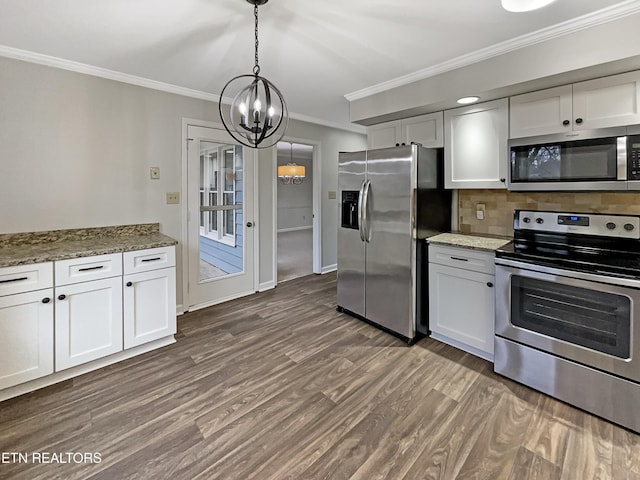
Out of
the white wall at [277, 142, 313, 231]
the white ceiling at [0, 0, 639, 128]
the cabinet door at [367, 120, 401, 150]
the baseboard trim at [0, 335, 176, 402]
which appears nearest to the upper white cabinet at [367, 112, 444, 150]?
the cabinet door at [367, 120, 401, 150]

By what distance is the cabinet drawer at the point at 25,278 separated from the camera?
2000 millimetres

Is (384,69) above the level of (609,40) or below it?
above

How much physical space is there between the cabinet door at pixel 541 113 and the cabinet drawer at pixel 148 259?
2952mm

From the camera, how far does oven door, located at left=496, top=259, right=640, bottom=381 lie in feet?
5.88

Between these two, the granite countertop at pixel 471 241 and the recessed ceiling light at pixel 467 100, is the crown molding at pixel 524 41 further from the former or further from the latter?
the granite countertop at pixel 471 241

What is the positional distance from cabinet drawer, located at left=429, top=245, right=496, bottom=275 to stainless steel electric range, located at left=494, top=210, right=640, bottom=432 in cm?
15

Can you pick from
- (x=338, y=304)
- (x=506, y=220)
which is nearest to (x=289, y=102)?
(x=338, y=304)

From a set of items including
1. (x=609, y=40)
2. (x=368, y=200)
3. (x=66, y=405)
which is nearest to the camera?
(x=609, y=40)

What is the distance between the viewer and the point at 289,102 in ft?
12.3

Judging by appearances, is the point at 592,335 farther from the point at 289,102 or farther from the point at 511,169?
the point at 289,102

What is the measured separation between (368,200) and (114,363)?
2.52 m

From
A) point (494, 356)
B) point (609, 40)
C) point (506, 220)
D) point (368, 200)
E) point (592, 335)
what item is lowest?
point (494, 356)

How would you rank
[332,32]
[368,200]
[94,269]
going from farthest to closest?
[368,200], [94,269], [332,32]

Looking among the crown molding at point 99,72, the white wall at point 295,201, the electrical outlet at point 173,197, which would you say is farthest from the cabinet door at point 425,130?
the white wall at point 295,201
